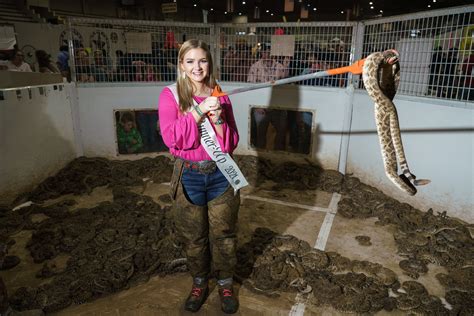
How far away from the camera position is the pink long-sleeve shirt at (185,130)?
2.34m

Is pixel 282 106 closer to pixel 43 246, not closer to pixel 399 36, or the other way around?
pixel 399 36

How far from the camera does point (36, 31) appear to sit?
605 inches

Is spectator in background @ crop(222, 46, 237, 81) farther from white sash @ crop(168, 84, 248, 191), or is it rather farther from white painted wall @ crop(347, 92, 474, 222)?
white sash @ crop(168, 84, 248, 191)

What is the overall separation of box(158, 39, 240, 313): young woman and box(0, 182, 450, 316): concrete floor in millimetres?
263

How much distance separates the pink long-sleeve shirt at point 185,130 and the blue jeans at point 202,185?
16cm

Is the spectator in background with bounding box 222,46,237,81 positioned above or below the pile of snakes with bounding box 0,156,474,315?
above

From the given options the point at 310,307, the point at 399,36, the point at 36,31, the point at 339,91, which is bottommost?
the point at 310,307

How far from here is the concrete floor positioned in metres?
2.95

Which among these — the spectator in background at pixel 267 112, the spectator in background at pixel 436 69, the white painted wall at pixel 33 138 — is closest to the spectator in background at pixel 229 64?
the spectator in background at pixel 267 112

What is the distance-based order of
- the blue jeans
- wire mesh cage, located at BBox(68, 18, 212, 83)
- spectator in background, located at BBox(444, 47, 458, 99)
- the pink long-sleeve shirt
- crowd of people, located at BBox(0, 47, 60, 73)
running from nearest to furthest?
the pink long-sleeve shirt
the blue jeans
spectator in background, located at BBox(444, 47, 458, 99)
wire mesh cage, located at BBox(68, 18, 212, 83)
crowd of people, located at BBox(0, 47, 60, 73)

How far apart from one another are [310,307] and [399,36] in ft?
13.7

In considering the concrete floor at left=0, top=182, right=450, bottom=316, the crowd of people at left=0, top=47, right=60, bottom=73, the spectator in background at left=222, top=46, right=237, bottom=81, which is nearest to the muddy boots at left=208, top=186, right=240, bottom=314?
the concrete floor at left=0, top=182, right=450, bottom=316

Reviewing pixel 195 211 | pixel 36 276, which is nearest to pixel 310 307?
pixel 195 211

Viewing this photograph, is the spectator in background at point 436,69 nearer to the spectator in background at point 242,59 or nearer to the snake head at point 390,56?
the snake head at point 390,56
